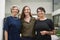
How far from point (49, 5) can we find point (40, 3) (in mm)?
239

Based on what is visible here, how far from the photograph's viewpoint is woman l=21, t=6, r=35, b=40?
2322mm

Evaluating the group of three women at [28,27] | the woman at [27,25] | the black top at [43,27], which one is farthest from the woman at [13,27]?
the black top at [43,27]

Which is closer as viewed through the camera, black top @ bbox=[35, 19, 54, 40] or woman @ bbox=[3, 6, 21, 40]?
black top @ bbox=[35, 19, 54, 40]

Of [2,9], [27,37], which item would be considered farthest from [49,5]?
[27,37]

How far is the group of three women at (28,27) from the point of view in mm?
2279

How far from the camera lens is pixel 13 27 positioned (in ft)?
7.82

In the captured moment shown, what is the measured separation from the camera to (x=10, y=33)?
2432 millimetres

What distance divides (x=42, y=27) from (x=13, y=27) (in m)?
0.49

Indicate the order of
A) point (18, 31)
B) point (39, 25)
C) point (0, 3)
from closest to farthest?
point (39, 25), point (18, 31), point (0, 3)

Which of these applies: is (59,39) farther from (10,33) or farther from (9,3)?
(9,3)

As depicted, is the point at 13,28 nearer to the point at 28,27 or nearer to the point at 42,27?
the point at 28,27

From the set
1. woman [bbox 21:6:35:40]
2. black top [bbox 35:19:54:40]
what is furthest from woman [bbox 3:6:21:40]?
black top [bbox 35:19:54:40]

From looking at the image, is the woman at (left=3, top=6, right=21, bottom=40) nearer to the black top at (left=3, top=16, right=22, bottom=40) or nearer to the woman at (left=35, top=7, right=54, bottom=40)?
the black top at (left=3, top=16, right=22, bottom=40)

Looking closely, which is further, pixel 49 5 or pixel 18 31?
pixel 49 5
